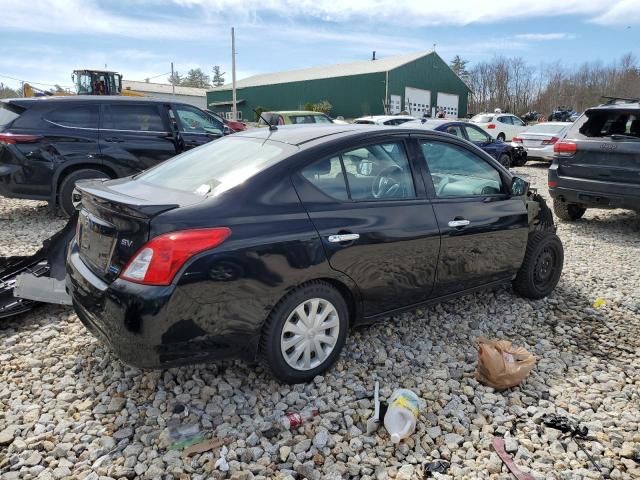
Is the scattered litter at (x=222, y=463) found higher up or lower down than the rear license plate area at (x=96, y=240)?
lower down

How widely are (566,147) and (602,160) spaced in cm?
54

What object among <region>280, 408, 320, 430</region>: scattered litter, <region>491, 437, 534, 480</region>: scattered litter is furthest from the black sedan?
<region>491, 437, 534, 480</region>: scattered litter

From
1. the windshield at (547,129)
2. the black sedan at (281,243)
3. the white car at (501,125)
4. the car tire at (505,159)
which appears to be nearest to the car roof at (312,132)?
the black sedan at (281,243)

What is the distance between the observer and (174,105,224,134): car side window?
7.91 metres

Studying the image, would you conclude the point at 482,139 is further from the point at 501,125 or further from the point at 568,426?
the point at 568,426

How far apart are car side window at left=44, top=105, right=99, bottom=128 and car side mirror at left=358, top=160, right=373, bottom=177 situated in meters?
5.11

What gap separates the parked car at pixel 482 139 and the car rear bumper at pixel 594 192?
3.58 metres

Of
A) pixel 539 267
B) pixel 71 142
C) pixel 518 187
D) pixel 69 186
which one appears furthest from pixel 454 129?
pixel 69 186

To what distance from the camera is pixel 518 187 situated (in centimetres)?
419

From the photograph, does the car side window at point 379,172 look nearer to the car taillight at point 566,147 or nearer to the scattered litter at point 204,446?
the scattered litter at point 204,446

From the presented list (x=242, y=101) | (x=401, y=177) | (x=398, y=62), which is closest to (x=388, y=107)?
(x=398, y=62)

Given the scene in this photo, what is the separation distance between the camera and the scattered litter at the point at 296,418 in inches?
109

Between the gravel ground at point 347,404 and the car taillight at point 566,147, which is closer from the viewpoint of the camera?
the gravel ground at point 347,404

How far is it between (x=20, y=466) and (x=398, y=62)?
41145mm
